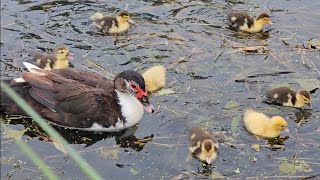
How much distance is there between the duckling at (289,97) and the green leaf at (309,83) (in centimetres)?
34

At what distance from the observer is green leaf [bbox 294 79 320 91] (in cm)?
573

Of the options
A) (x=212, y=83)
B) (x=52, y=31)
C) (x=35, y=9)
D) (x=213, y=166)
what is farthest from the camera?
(x=35, y=9)

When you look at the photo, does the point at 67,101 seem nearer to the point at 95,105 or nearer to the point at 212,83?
the point at 95,105

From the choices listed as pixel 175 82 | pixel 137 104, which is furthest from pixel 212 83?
pixel 137 104

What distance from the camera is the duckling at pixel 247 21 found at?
671 cm

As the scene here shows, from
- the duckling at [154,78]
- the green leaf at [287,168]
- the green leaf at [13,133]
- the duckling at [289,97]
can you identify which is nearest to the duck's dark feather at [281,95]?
the duckling at [289,97]

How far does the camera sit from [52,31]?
673 cm

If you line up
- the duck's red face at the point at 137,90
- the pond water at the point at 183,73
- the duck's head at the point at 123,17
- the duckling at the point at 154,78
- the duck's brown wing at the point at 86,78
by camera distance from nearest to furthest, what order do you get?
the pond water at the point at 183,73 < the duck's red face at the point at 137,90 < the duck's brown wing at the point at 86,78 < the duckling at the point at 154,78 < the duck's head at the point at 123,17

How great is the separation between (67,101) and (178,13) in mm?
2802

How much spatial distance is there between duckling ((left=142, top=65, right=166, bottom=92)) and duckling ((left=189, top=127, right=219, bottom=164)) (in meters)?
1.00

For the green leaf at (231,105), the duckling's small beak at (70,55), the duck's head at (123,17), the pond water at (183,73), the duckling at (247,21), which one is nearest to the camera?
the pond water at (183,73)

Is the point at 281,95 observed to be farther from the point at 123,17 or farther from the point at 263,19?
the point at 123,17

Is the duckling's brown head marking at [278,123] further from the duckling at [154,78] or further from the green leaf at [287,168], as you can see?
the duckling at [154,78]

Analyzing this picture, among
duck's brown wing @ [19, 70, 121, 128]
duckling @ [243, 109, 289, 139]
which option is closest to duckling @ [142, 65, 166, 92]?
duck's brown wing @ [19, 70, 121, 128]
